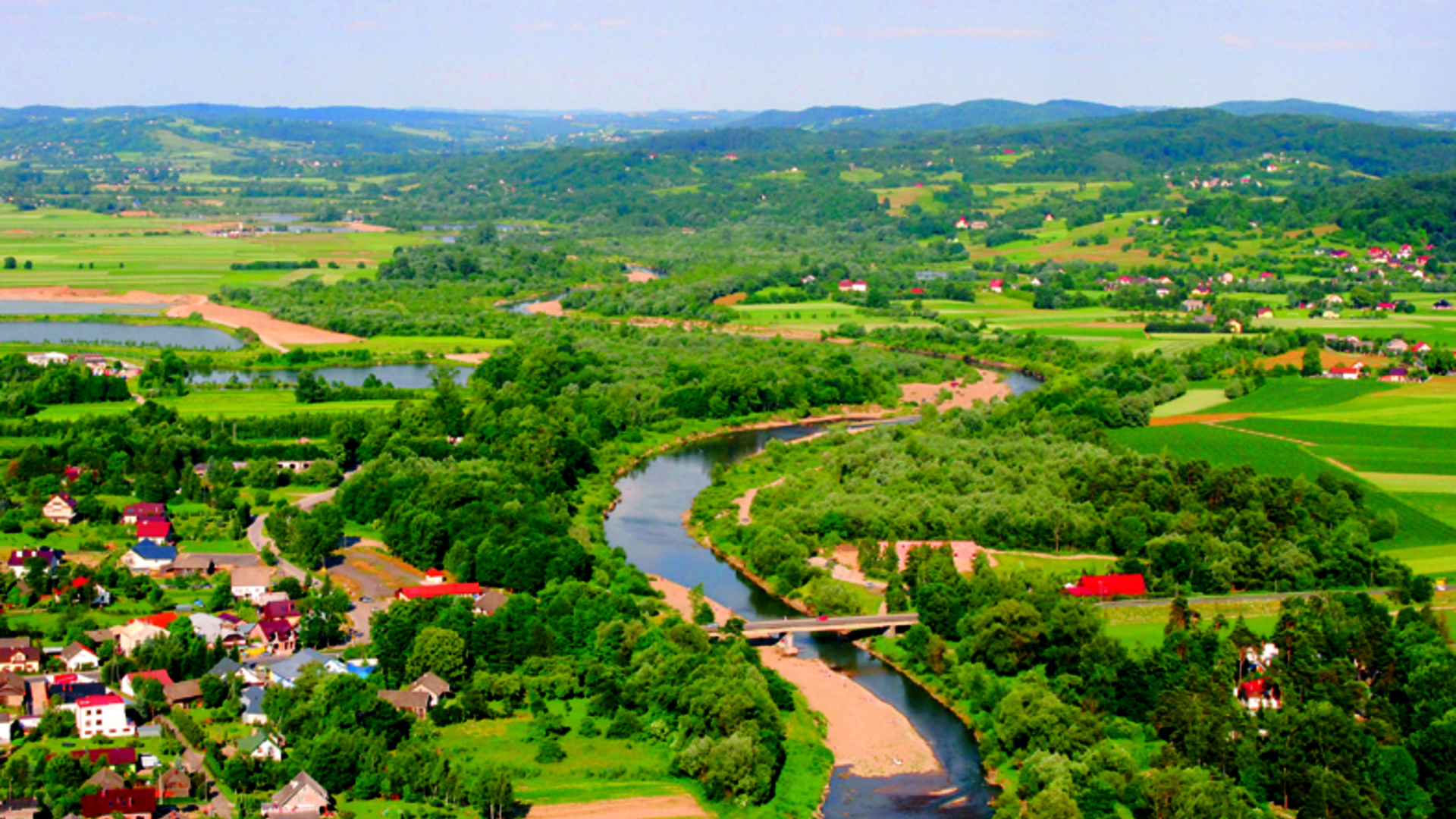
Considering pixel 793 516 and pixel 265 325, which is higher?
pixel 793 516

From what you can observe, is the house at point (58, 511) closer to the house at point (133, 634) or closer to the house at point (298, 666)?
the house at point (133, 634)

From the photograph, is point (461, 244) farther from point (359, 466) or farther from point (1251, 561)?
point (1251, 561)

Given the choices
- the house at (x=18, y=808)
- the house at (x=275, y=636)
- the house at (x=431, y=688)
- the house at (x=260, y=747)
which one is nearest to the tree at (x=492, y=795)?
the house at (x=260, y=747)

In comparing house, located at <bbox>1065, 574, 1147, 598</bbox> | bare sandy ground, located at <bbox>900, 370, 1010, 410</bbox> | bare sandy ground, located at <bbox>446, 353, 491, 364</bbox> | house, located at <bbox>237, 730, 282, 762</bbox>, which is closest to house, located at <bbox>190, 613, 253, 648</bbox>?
house, located at <bbox>237, 730, 282, 762</bbox>

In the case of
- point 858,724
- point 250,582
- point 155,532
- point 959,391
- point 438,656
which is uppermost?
point 438,656

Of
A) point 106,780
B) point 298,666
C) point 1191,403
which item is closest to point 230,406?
point 298,666

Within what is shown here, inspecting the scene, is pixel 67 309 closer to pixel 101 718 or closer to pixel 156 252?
pixel 156 252

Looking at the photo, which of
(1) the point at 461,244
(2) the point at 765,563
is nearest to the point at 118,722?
(2) the point at 765,563
